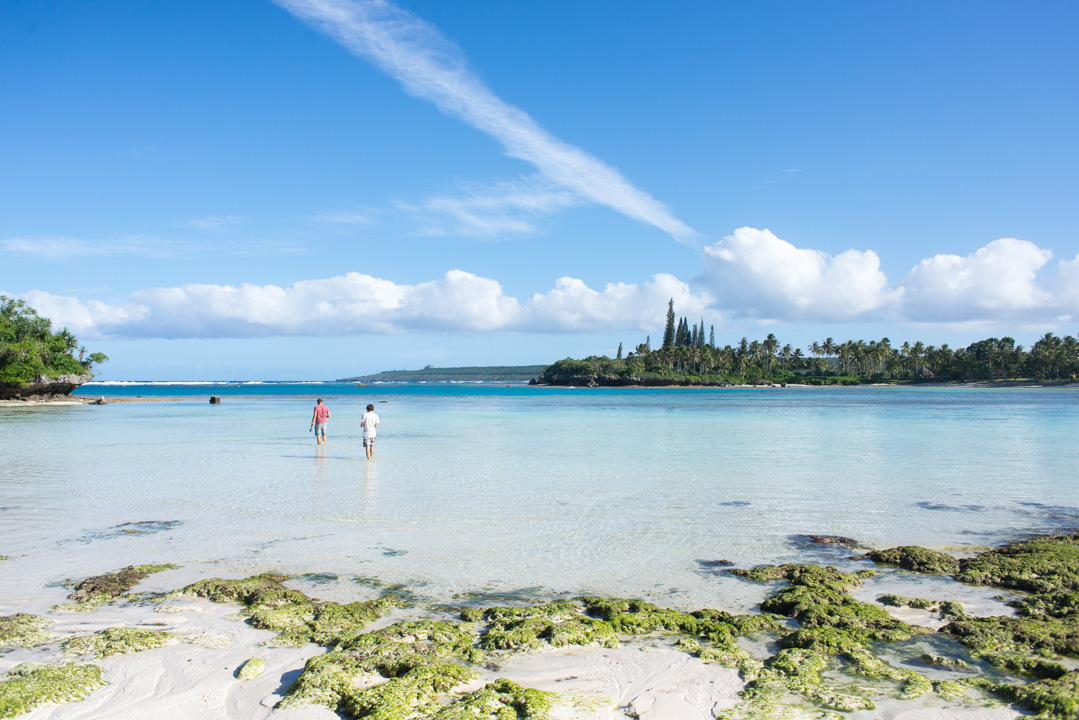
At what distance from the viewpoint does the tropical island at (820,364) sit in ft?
497

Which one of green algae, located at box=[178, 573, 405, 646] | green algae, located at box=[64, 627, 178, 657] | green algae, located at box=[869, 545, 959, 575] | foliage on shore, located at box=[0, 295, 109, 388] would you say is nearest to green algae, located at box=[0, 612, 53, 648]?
green algae, located at box=[64, 627, 178, 657]

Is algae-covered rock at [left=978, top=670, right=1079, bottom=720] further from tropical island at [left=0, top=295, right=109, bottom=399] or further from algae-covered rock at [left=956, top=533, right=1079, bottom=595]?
tropical island at [left=0, top=295, right=109, bottom=399]

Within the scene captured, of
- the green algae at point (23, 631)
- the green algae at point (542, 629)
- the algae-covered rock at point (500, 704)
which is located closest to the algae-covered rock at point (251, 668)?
the algae-covered rock at point (500, 704)

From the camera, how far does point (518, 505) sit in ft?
41.1

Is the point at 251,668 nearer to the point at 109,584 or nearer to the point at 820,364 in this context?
the point at 109,584

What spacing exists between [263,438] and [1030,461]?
90.3 feet

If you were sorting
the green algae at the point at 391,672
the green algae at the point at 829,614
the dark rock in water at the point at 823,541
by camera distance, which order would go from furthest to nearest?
1. the dark rock in water at the point at 823,541
2. the green algae at the point at 829,614
3. the green algae at the point at 391,672

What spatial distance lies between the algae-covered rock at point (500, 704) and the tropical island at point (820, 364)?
554 feet

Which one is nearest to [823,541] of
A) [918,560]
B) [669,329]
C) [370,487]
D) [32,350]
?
[918,560]

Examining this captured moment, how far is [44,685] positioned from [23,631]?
4.82 ft

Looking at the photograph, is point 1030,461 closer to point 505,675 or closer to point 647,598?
point 647,598

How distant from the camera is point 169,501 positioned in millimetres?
12797

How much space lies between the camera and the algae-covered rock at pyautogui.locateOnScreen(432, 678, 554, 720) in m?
4.44

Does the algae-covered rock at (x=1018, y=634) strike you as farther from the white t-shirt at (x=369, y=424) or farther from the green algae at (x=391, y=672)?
the white t-shirt at (x=369, y=424)
